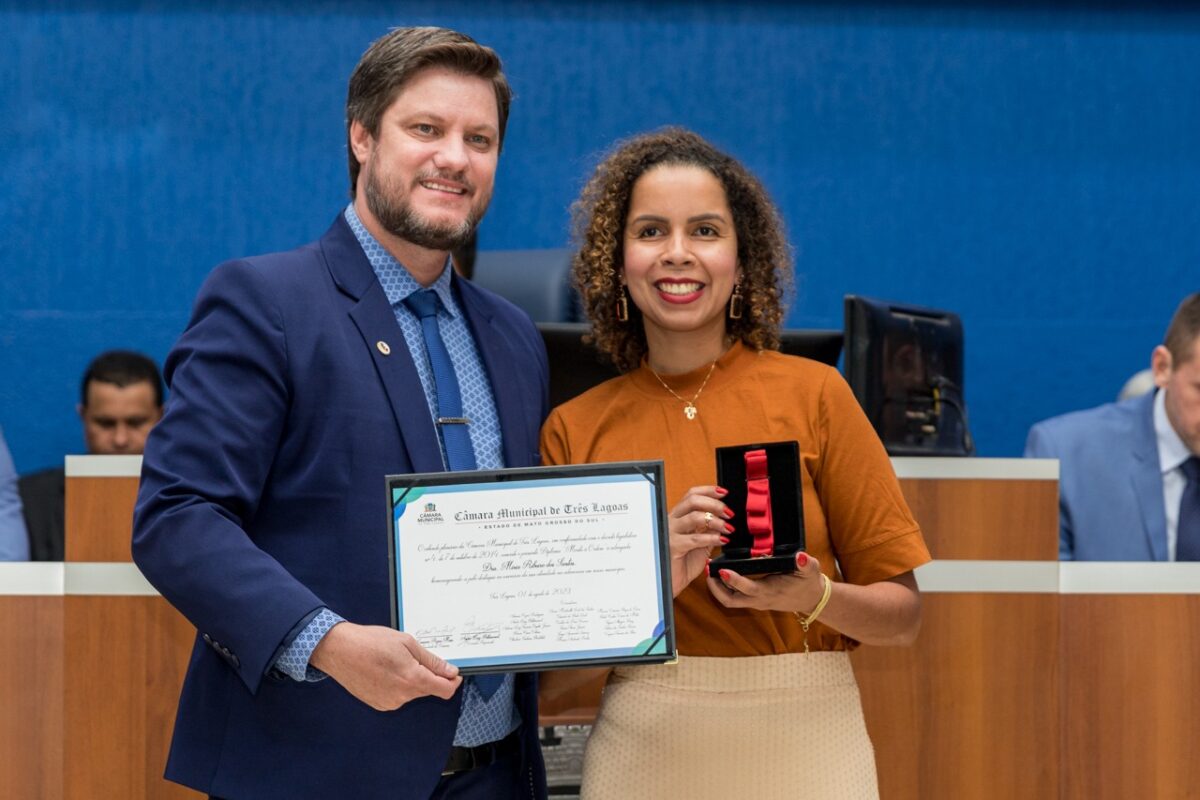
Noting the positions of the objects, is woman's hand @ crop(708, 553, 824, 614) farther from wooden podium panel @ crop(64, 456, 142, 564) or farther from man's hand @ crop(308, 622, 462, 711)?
wooden podium panel @ crop(64, 456, 142, 564)

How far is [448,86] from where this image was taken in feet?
6.37

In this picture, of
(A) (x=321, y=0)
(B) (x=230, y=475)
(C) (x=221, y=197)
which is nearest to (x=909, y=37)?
(A) (x=321, y=0)

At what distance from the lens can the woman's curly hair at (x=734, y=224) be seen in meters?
2.09

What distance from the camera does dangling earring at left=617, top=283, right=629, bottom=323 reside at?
6.98ft

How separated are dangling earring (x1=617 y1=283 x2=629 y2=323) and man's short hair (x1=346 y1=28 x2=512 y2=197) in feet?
1.19

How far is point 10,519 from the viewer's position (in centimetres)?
335

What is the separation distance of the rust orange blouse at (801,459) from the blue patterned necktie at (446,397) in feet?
0.60

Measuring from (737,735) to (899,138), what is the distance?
3.49 m

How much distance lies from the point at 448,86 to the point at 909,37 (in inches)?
133

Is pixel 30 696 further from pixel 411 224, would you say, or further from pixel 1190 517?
pixel 1190 517

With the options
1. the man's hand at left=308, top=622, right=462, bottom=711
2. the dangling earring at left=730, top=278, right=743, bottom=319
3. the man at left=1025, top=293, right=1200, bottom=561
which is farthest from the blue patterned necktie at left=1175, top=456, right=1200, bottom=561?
the man's hand at left=308, top=622, right=462, bottom=711

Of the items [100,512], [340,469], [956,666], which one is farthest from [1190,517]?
[100,512]

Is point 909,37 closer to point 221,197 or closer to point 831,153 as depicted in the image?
point 831,153

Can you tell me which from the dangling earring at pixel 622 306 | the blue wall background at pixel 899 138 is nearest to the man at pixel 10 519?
the blue wall background at pixel 899 138
